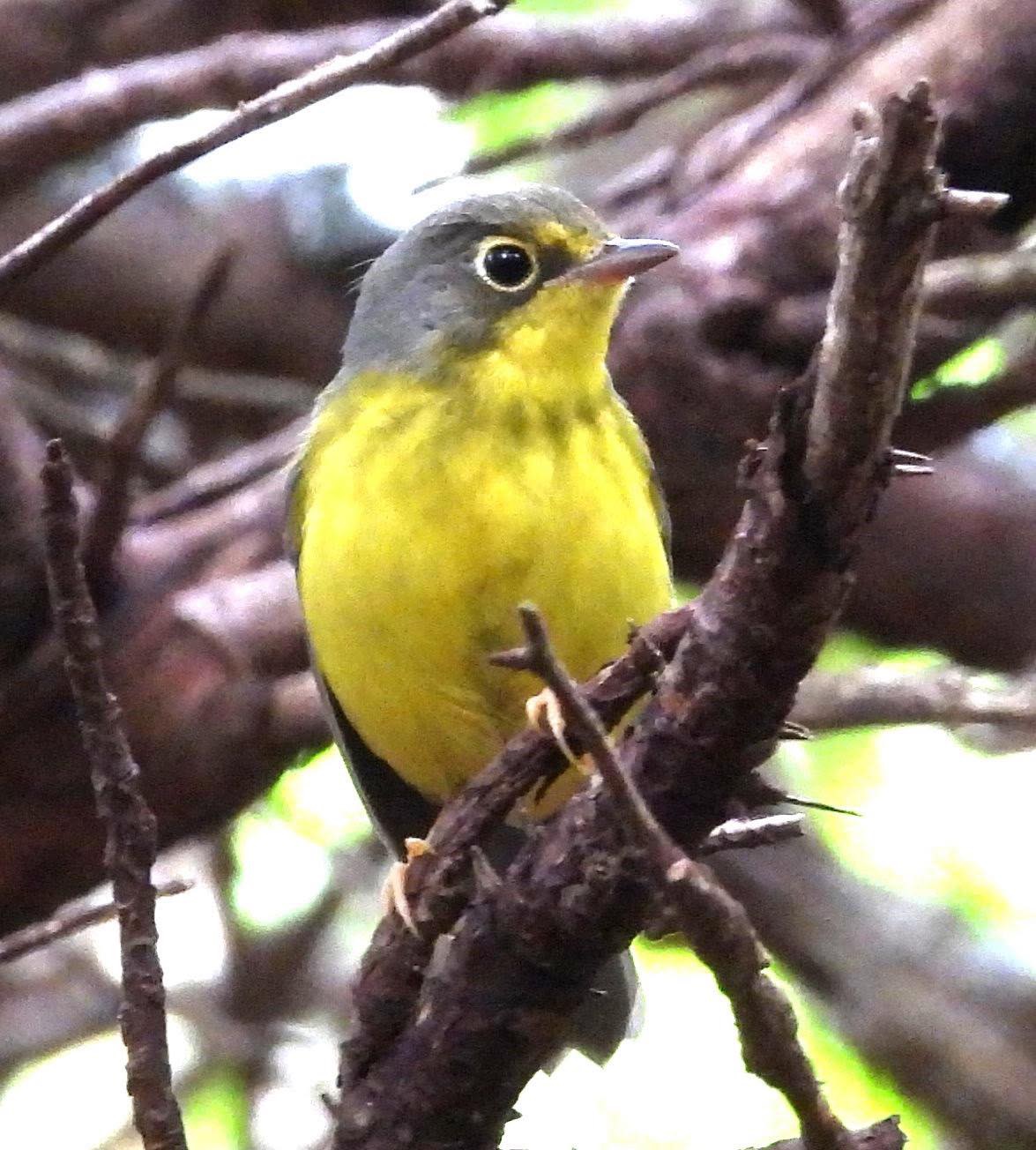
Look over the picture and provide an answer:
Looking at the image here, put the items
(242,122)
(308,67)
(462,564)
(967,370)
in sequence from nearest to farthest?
(242,122)
(462,564)
(308,67)
(967,370)

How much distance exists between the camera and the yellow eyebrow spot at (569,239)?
3.29m

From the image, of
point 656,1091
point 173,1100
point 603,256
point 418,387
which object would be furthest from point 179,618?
point 656,1091

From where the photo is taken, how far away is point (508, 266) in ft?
10.9

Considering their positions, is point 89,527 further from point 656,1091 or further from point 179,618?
point 656,1091

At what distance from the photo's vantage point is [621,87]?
4.78 metres

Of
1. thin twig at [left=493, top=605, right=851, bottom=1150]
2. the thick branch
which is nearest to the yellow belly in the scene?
the thick branch

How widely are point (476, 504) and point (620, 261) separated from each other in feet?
1.96

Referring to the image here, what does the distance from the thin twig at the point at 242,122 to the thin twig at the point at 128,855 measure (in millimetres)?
482

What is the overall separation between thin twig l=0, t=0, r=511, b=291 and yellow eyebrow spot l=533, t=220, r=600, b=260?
3.38 ft

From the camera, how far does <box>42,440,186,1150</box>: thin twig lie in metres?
1.93

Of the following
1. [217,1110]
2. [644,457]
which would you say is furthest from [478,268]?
[217,1110]

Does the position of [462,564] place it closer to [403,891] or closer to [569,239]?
[403,891]

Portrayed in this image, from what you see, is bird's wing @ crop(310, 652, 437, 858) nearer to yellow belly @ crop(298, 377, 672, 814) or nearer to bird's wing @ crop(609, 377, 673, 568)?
yellow belly @ crop(298, 377, 672, 814)

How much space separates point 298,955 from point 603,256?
220 centimetres
